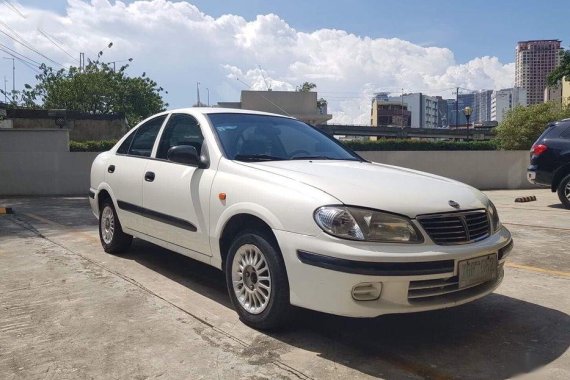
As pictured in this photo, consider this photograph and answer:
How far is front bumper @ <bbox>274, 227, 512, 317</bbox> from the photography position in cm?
319

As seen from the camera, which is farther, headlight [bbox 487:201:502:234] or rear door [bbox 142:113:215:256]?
rear door [bbox 142:113:215:256]

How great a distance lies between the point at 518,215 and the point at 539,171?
1402mm

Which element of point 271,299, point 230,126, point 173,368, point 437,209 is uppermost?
point 230,126

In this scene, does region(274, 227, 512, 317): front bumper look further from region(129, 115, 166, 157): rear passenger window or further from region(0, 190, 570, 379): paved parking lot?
region(129, 115, 166, 157): rear passenger window

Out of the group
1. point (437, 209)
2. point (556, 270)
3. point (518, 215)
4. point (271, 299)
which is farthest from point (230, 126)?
point (518, 215)

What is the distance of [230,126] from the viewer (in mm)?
4715

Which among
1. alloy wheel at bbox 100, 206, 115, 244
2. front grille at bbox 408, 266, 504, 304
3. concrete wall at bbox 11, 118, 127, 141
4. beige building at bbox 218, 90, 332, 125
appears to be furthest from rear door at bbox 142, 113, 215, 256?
beige building at bbox 218, 90, 332, 125

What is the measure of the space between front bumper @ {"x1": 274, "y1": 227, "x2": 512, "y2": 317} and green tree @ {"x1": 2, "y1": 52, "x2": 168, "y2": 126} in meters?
41.1

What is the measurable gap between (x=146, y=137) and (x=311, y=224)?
9.41 ft

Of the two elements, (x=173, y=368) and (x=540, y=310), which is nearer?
(x=173, y=368)

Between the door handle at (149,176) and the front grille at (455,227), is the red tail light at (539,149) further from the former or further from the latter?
the door handle at (149,176)

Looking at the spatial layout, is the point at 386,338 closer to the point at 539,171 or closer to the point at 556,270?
the point at 556,270

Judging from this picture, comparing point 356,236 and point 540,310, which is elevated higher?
point 356,236

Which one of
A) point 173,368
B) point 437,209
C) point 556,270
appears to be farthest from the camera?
point 556,270
